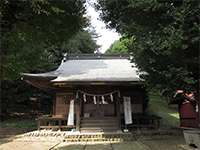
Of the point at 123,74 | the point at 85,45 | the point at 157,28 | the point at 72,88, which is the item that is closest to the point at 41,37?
the point at 72,88

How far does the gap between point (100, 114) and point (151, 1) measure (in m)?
10.9

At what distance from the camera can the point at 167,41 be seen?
10438 millimetres

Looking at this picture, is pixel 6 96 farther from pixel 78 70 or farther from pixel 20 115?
pixel 78 70

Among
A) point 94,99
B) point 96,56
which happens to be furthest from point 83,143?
point 96,56

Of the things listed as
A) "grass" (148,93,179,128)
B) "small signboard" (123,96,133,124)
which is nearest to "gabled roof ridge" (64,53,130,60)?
"grass" (148,93,179,128)

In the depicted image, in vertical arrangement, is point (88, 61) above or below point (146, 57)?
above

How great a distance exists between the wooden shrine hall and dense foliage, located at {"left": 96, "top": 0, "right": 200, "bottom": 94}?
665 centimetres

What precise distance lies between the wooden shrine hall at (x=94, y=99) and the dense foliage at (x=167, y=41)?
665cm

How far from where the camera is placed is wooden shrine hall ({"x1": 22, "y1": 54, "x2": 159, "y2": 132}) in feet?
63.3

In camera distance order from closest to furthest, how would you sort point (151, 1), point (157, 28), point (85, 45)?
point (151, 1), point (157, 28), point (85, 45)

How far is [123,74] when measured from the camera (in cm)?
2112

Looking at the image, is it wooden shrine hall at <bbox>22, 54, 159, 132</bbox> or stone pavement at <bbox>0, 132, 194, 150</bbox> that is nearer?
stone pavement at <bbox>0, 132, 194, 150</bbox>

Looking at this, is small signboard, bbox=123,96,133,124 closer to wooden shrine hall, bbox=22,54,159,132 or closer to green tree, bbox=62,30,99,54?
wooden shrine hall, bbox=22,54,159,132

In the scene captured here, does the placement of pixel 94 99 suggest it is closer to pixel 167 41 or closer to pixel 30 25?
Answer: pixel 30 25
